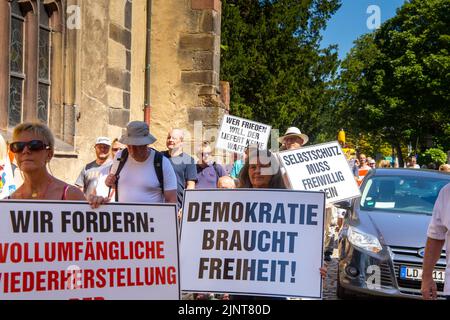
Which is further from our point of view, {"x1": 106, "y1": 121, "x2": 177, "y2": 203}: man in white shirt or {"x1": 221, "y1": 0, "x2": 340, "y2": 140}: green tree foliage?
{"x1": 221, "y1": 0, "x2": 340, "y2": 140}: green tree foliage

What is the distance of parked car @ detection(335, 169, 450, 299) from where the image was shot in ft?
24.2

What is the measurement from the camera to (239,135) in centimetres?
1324

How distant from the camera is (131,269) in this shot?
436 cm

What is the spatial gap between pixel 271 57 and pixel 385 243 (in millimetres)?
19945

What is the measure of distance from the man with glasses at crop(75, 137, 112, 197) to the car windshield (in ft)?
9.71

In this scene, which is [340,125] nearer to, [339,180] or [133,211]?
[339,180]

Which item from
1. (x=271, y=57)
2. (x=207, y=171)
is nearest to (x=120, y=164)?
(x=207, y=171)

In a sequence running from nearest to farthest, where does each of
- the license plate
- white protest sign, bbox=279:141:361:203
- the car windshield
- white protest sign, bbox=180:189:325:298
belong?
white protest sign, bbox=180:189:325:298 → the license plate → white protest sign, bbox=279:141:361:203 → the car windshield

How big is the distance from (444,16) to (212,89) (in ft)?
113

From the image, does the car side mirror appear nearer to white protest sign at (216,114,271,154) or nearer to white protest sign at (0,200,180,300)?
white protest sign at (0,200,180,300)

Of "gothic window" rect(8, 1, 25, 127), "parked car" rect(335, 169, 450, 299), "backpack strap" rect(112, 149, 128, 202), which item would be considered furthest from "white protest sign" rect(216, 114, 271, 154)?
"backpack strap" rect(112, 149, 128, 202)
